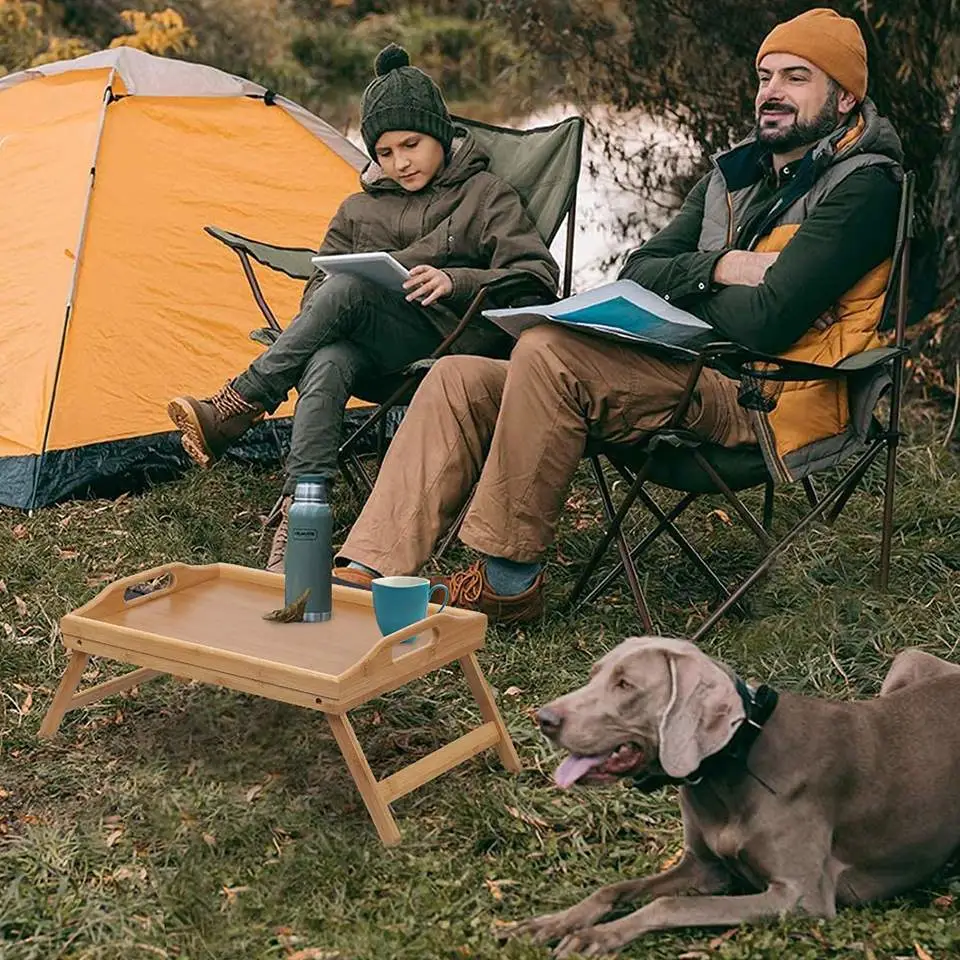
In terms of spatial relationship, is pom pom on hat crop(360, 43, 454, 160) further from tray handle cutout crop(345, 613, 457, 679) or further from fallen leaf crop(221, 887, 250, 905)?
fallen leaf crop(221, 887, 250, 905)

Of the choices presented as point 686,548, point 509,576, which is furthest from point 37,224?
point 686,548

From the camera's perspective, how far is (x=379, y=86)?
3.74m

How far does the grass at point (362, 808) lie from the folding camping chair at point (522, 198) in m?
0.51

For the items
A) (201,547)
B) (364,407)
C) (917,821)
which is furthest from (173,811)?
(364,407)

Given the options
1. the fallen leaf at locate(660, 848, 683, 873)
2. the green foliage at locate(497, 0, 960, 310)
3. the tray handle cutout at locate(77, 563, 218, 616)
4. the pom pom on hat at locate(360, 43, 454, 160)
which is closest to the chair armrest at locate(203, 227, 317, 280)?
the pom pom on hat at locate(360, 43, 454, 160)

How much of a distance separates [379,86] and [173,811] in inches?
77.4

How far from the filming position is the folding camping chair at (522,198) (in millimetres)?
3723

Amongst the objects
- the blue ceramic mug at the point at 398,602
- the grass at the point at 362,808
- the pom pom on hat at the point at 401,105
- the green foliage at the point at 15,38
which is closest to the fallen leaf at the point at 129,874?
the grass at the point at 362,808

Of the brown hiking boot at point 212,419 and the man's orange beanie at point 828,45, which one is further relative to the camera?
the brown hiking boot at point 212,419

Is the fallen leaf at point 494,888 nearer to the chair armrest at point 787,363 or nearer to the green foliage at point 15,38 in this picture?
the chair armrest at point 787,363

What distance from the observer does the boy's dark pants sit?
3.52m

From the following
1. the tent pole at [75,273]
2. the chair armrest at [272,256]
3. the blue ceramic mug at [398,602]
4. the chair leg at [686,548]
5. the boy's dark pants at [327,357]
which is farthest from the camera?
the tent pole at [75,273]

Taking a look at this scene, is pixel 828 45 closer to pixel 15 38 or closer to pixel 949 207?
pixel 949 207

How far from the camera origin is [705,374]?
3.20 m
